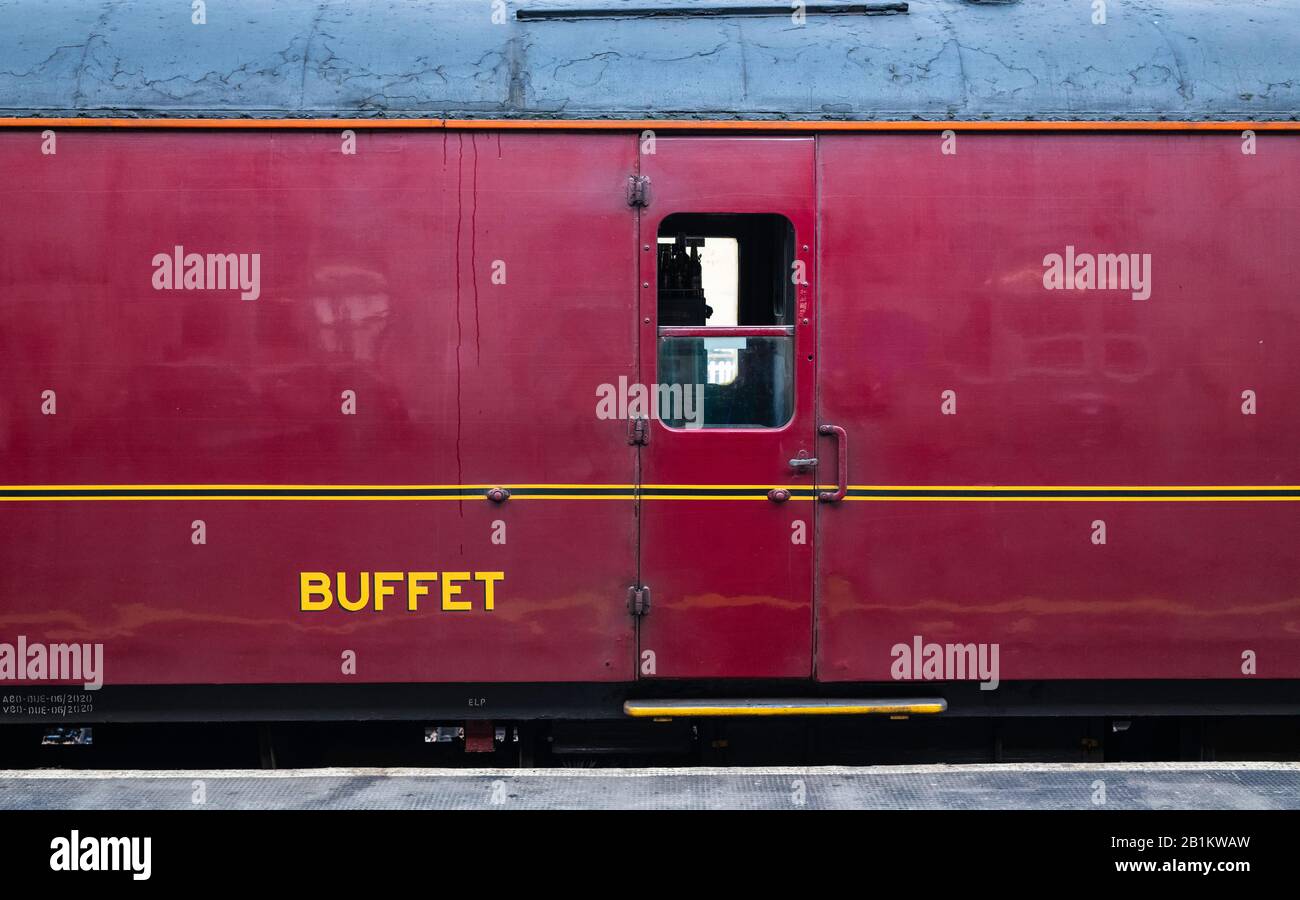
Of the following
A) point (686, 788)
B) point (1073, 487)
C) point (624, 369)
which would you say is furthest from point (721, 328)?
point (686, 788)

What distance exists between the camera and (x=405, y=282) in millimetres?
3934

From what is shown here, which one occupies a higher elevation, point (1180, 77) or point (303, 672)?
point (1180, 77)

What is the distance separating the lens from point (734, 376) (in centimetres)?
402

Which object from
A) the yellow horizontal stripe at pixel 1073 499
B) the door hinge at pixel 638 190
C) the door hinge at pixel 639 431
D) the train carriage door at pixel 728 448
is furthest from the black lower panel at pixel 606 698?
the door hinge at pixel 638 190

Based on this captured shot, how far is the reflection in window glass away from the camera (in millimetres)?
4000

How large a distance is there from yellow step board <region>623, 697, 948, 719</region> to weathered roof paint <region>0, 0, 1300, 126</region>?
2145mm

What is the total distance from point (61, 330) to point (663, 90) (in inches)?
91.7

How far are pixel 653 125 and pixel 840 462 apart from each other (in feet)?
4.59

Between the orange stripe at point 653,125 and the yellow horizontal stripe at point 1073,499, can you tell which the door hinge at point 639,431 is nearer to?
the yellow horizontal stripe at point 1073,499

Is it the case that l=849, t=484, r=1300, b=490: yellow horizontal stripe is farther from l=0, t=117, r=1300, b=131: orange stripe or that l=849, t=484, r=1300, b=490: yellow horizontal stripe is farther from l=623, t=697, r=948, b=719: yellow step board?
l=0, t=117, r=1300, b=131: orange stripe

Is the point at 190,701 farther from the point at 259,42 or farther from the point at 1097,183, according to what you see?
the point at 1097,183

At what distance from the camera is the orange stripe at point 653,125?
3.91m
